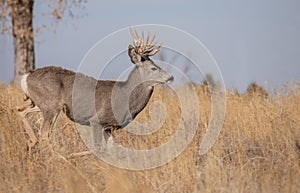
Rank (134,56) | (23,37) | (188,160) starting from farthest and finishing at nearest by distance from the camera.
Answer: (23,37)
(134,56)
(188,160)

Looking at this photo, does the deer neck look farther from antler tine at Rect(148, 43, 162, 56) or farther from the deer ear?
antler tine at Rect(148, 43, 162, 56)

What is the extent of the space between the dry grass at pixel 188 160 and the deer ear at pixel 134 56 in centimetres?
103

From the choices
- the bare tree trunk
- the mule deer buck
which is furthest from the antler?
the bare tree trunk

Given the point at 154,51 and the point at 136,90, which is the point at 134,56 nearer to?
the point at 154,51

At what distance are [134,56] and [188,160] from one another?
259cm

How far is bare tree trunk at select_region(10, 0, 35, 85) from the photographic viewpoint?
14.9 m

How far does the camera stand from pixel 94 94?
8438 mm

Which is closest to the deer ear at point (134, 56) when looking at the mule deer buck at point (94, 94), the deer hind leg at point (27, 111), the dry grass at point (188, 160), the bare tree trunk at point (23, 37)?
the mule deer buck at point (94, 94)

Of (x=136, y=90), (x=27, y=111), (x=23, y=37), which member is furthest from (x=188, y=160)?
(x=23, y=37)

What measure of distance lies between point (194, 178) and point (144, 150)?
147 centimetres

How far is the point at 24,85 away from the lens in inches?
328

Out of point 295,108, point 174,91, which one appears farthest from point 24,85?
point 295,108

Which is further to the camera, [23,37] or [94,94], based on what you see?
[23,37]

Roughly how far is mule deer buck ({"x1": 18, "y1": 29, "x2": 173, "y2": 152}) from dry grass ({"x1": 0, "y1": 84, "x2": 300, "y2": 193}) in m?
0.28
